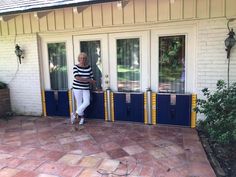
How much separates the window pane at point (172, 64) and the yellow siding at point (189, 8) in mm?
404

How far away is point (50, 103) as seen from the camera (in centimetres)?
519

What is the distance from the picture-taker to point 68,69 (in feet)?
16.3

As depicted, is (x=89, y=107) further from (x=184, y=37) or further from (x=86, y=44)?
(x=184, y=37)

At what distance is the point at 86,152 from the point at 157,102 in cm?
181

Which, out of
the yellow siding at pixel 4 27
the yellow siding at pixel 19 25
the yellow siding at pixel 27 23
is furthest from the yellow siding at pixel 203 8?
the yellow siding at pixel 4 27

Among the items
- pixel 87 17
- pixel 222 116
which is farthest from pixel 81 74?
pixel 222 116

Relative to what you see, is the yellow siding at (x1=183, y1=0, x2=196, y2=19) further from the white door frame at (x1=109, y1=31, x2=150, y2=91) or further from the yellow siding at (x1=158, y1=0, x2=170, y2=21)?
the white door frame at (x1=109, y1=31, x2=150, y2=91)

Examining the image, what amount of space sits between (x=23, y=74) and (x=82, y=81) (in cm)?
188

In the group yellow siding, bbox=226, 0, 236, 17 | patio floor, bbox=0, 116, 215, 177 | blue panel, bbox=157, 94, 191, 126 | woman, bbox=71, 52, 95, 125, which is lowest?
patio floor, bbox=0, 116, 215, 177

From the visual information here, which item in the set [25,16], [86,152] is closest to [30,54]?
[25,16]

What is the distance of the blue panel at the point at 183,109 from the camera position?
4137 mm

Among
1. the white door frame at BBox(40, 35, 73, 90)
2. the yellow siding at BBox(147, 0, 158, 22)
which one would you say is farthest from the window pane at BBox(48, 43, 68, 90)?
the yellow siding at BBox(147, 0, 158, 22)

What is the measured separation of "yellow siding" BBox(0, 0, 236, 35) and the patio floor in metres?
2.09

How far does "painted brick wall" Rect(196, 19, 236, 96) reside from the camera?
3758 millimetres
